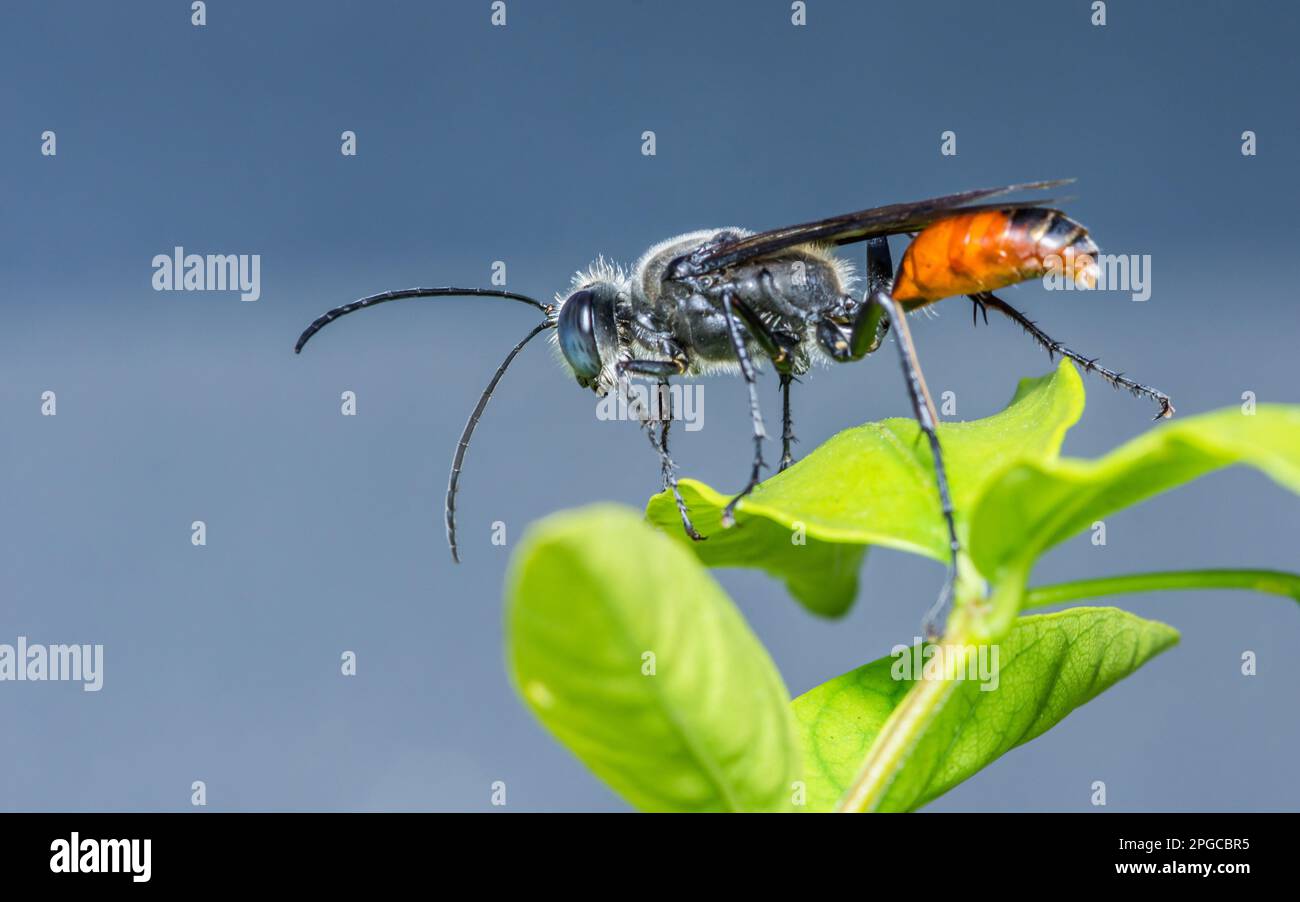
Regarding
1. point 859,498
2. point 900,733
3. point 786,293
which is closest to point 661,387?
point 786,293

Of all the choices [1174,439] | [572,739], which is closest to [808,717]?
[572,739]

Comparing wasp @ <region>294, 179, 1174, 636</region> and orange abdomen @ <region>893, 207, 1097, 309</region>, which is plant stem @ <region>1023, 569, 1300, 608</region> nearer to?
wasp @ <region>294, 179, 1174, 636</region>

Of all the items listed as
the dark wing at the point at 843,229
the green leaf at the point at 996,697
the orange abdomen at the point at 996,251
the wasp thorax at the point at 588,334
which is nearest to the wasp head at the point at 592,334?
the wasp thorax at the point at 588,334

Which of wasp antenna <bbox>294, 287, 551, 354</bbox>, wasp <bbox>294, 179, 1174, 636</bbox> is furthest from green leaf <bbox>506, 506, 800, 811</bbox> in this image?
wasp antenna <bbox>294, 287, 551, 354</bbox>

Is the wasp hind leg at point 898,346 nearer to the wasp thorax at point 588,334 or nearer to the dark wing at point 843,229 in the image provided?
the dark wing at point 843,229

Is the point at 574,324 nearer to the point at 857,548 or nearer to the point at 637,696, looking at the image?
the point at 857,548

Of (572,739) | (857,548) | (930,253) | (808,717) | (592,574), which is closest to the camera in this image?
(592,574)
